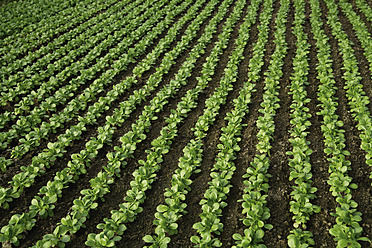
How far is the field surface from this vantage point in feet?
11.4

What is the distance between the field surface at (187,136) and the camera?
11.4 ft

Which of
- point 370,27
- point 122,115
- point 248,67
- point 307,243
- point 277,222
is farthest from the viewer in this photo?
point 370,27

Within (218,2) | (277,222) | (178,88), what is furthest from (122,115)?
(218,2)

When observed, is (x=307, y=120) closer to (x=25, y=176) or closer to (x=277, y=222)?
(x=277, y=222)

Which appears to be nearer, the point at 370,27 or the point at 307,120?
the point at 307,120

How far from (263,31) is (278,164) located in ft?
17.7

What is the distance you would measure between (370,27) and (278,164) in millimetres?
7192

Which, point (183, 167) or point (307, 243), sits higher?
point (183, 167)

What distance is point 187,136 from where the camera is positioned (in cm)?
499

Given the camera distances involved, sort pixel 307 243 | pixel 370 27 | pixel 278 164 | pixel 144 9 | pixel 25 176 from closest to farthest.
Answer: pixel 307 243
pixel 25 176
pixel 278 164
pixel 370 27
pixel 144 9

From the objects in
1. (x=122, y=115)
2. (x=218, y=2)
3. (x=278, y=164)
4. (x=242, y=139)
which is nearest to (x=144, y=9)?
(x=218, y=2)

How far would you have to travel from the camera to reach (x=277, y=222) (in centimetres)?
357

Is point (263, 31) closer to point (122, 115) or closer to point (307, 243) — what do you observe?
point (122, 115)

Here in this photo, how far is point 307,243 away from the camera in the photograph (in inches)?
129
